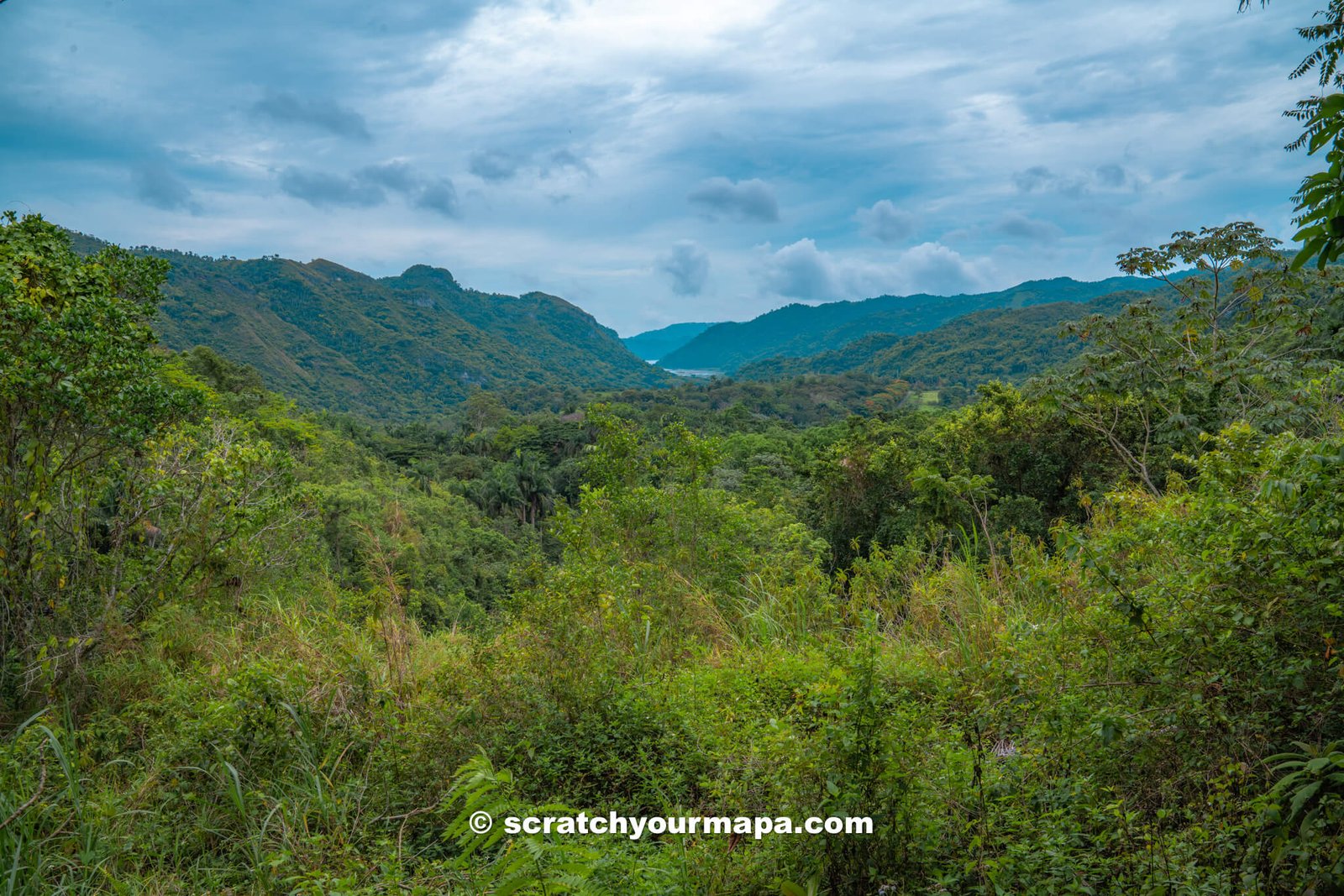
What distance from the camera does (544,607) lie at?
13.8ft

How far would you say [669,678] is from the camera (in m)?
4.09

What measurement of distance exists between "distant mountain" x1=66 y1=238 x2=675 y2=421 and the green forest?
336 feet

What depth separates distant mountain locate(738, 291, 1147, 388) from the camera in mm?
102625

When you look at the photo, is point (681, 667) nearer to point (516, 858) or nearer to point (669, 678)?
point (669, 678)

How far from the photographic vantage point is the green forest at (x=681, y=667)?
2.32 meters

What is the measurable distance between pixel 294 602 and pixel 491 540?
2560 cm

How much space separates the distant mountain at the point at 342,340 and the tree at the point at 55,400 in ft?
Result: 336

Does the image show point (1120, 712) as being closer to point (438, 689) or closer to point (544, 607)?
point (544, 607)

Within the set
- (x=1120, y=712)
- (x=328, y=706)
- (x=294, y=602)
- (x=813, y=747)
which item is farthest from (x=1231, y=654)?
(x=294, y=602)

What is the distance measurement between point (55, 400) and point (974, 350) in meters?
126

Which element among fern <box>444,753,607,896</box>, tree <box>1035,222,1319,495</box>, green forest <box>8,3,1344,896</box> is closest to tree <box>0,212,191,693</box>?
green forest <box>8,3,1344,896</box>

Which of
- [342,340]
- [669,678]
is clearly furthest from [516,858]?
[342,340]

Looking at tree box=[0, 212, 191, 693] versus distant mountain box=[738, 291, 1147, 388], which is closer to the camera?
tree box=[0, 212, 191, 693]

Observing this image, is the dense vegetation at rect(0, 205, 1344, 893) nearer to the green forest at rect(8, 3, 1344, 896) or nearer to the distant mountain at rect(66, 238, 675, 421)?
the green forest at rect(8, 3, 1344, 896)
